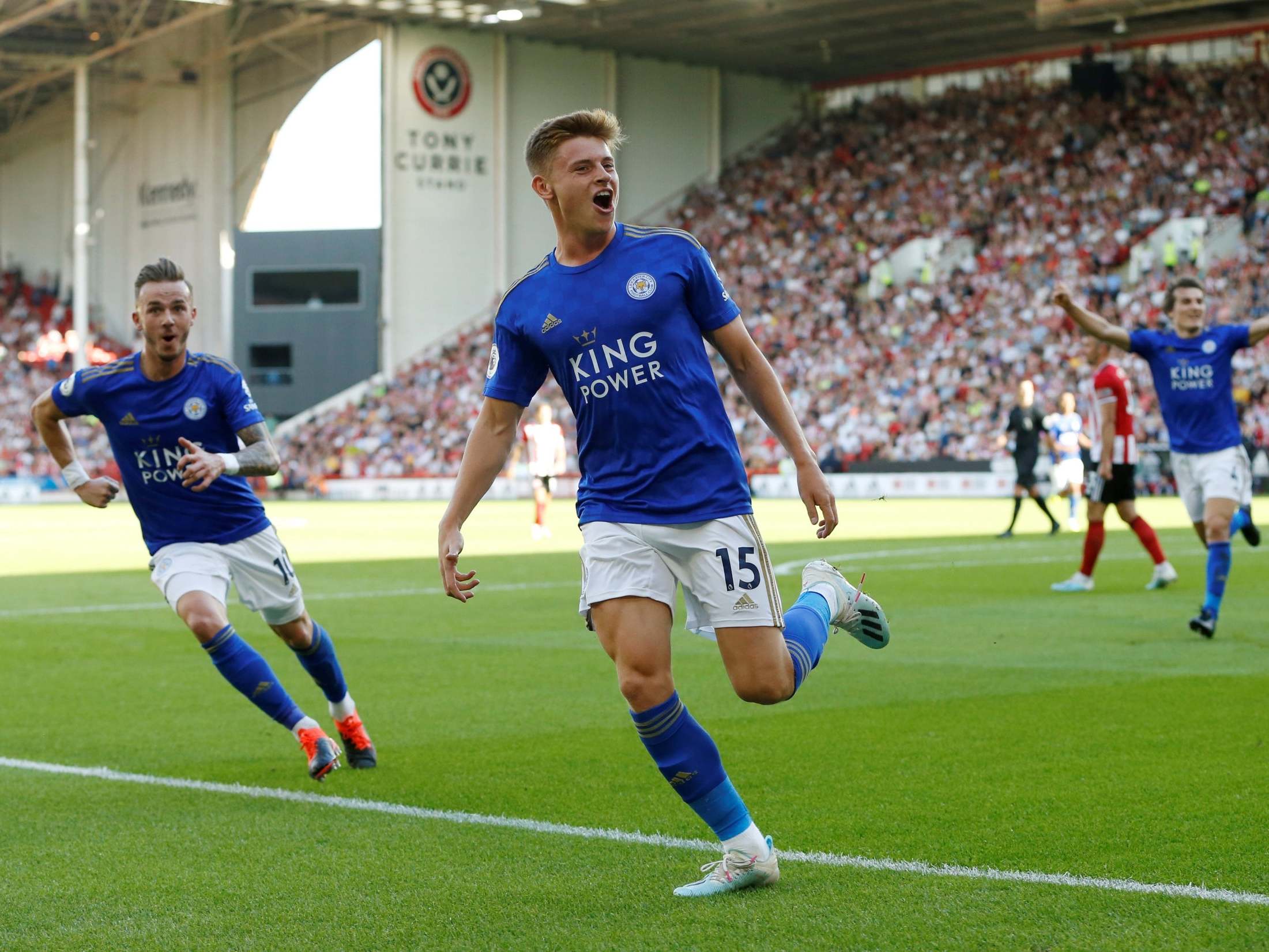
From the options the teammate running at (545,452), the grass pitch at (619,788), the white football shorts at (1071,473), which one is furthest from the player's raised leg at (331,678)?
the white football shorts at (1071,473)

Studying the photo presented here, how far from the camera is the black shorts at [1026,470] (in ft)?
76.9

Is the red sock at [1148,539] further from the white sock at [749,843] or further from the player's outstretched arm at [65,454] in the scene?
→ the white sock at [749,843]

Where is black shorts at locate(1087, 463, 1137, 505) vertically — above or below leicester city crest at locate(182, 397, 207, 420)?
below

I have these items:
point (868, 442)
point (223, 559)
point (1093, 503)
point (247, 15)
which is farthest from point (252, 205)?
point (223, 559)

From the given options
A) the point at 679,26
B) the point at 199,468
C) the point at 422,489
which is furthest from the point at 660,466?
the point at 679,26

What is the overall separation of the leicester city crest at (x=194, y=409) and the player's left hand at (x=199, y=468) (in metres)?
0.34

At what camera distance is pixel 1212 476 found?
36.9 feet

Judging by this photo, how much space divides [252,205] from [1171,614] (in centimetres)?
4302

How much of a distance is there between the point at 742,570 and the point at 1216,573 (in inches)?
289

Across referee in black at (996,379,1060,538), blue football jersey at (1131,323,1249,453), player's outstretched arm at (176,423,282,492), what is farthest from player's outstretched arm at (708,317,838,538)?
referee in black at (996,379,1060,538)

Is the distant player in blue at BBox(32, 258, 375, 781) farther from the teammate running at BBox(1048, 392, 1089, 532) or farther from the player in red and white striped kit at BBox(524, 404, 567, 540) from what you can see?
the teammate running at BBox(1048, 392, 1089, 532)

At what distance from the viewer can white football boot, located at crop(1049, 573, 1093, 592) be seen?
15.0 meters

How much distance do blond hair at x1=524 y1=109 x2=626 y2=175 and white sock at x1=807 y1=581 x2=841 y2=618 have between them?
5.74 ft

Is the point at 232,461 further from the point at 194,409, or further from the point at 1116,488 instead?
the point at 1116,488
